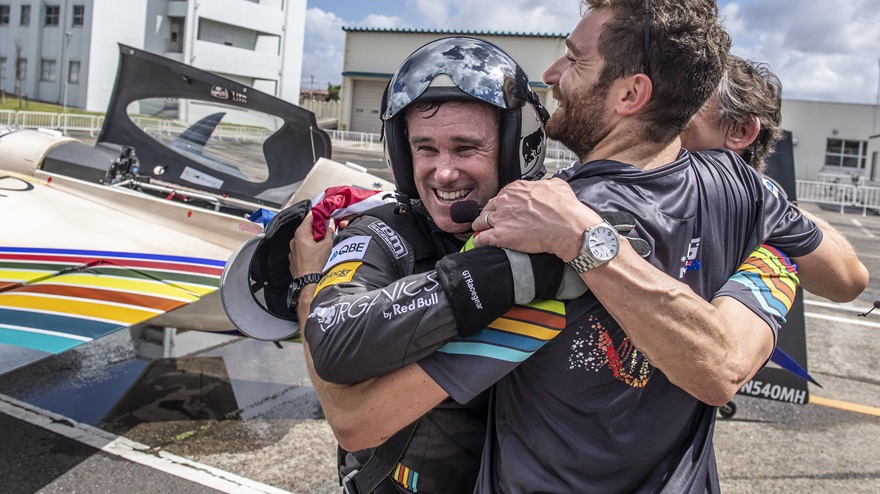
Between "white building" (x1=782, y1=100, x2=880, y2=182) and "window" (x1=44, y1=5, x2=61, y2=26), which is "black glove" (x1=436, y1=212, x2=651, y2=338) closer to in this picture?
"white building" (x1=782, y1=100, x2=880, y2=182)

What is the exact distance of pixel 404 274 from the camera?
165cm

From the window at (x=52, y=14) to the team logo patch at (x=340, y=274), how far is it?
5805 centimetres

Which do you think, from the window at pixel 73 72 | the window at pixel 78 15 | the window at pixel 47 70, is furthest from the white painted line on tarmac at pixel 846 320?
the window at pixel 47 70

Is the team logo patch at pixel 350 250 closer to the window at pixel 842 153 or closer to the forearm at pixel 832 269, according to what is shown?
the forearm at pixel 832 269

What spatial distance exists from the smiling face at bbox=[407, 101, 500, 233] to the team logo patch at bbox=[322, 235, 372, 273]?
0.82ft

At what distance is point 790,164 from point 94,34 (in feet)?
172

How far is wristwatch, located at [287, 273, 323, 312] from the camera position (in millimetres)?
1797

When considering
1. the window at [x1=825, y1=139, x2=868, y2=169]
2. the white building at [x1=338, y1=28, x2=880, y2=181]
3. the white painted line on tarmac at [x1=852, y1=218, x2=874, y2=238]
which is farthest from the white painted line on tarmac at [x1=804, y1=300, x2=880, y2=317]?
the window at [x1=825, y1=139, x2=868, y2=169]

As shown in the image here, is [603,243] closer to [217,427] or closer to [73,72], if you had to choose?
[217,427]

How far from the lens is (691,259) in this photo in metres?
1.51

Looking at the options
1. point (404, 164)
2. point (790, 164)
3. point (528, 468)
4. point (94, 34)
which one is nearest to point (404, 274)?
point (404, 164)

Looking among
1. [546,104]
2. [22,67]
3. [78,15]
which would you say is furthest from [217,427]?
[22,67]

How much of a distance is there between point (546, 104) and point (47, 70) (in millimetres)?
40248

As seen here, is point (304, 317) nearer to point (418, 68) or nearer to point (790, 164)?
point (418, 68)
